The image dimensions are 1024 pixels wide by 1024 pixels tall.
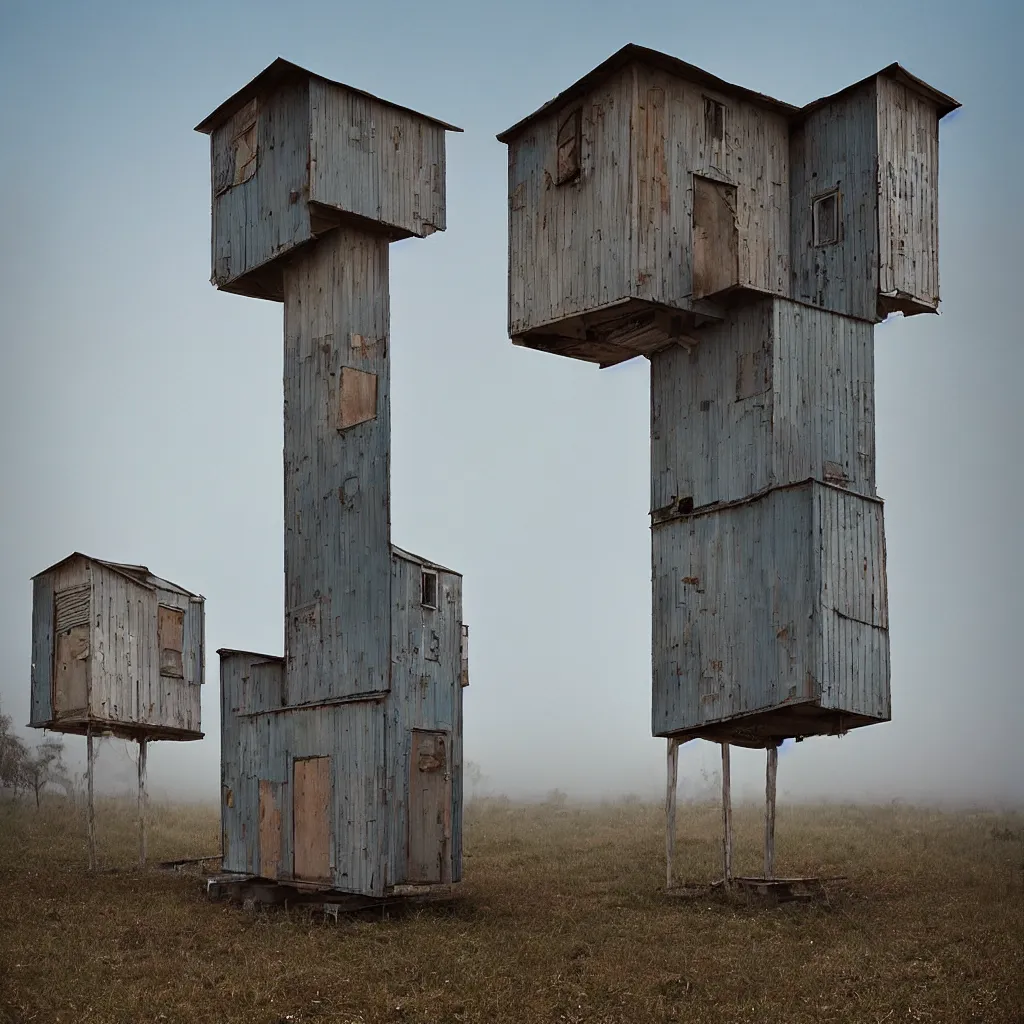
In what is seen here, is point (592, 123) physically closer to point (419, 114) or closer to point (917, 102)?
point (419, 114)

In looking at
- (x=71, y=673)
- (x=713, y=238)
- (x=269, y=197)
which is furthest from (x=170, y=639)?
(x=713, y=238)

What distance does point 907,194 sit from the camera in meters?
28.9

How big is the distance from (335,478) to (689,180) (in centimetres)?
873

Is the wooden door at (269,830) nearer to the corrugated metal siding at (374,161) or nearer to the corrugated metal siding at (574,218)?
the corrugated metal siding at (574,218)

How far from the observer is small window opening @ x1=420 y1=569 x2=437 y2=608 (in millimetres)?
28188


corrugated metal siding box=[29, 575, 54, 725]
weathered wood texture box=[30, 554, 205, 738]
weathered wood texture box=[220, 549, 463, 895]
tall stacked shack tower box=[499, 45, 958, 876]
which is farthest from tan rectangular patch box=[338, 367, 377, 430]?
corrugated metal siding box=[29, 575, 54, 725]

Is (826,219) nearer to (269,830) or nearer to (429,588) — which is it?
(429,588)

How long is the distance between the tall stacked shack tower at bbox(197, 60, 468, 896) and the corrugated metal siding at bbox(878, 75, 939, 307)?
8704 millimetres

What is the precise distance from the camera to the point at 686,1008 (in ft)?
69.3

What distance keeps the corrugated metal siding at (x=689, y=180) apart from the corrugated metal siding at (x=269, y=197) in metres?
6.37

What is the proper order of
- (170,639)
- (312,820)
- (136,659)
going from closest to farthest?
(312,820) < (136,659) < (170,639)

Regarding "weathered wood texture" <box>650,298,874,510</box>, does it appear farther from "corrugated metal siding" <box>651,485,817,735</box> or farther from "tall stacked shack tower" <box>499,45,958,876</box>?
"corrugated metal siding" <box>651,485,817,735</box>

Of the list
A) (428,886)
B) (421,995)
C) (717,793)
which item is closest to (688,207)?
(428,886)

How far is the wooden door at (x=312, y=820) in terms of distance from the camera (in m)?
28.0
